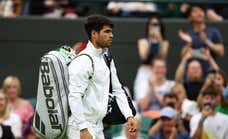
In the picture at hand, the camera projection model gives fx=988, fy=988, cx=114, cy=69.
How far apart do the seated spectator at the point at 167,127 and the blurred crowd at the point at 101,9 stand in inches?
119

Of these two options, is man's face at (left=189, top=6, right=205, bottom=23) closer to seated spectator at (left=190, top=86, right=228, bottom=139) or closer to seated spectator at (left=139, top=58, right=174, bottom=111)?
seated spectator at (left=139, top=58, right=174, bottom=111)

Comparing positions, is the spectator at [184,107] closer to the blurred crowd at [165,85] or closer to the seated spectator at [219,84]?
the blurred crowd at [165,85]

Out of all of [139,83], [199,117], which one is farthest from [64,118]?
[139,83]

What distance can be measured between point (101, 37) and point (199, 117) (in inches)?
142

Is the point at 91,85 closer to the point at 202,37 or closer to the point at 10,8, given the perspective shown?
the point at 202,37

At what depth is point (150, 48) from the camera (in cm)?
1365

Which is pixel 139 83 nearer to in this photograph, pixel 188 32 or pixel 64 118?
pixel 188 32

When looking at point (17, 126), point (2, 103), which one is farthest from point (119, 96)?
point (17, 126)

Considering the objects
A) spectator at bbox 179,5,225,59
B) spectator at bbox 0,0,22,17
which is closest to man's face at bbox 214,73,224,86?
spectator at bbox 179,5,225,59

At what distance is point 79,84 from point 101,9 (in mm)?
6564

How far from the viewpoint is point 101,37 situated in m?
8.34

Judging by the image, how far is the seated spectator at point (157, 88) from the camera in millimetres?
13032

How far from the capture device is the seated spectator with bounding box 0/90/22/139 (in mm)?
11938

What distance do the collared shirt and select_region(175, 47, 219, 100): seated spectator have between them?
4547 mm
